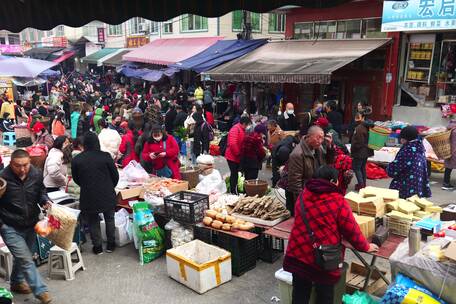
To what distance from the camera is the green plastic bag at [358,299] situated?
176 inches

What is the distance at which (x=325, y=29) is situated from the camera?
53.8 feet

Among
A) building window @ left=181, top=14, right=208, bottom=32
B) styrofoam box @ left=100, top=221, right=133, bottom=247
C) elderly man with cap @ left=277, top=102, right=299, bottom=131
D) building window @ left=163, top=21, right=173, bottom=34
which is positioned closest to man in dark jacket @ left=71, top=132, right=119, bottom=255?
styrofoam box @ left=100, top=221, right=133, bottom=247

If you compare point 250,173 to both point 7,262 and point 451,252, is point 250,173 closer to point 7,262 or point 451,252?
point 7,262

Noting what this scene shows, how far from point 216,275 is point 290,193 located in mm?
1536

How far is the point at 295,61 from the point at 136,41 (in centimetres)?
1913

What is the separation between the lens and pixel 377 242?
14.5ft

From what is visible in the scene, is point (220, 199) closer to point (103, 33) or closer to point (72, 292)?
point (72, 292)

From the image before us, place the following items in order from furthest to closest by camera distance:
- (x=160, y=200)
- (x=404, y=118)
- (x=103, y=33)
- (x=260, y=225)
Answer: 1. (x=103, y=33)
2. (x=404, y=118)
3. (x=160, y=200)
4. (x=260, y=225)

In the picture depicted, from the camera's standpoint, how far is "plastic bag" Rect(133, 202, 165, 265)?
6.22 m

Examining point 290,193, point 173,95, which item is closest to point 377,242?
point 290,193

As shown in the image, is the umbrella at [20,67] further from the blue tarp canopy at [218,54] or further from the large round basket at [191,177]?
the large round basket at [191,177]

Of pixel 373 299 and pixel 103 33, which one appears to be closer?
pixel 373 299

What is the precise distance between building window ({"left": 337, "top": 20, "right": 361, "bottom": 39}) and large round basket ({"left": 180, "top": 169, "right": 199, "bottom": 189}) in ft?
30.6

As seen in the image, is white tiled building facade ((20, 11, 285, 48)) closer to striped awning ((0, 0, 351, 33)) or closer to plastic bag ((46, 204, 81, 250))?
striped awning ((0, 0, 351, 33))
